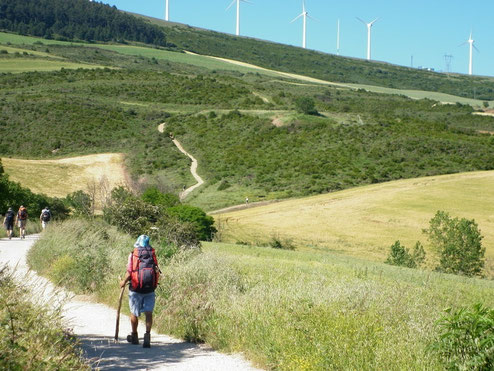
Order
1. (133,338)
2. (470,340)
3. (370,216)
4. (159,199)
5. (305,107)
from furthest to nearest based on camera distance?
(305,107) → (370,216) → (159,199) → (133,338) → (470,340)

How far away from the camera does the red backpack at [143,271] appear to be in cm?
999

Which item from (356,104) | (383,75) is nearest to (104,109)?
(356,104)

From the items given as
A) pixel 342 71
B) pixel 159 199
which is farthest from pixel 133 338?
pixel 342 71

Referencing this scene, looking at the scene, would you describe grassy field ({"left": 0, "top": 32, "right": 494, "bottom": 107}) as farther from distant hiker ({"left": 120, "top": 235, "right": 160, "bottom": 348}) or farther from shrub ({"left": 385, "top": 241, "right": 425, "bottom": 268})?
distant hiker ({"left": 120, "top": 235, "right": 160, "bottom": 348})

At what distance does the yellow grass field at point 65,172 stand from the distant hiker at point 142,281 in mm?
45315

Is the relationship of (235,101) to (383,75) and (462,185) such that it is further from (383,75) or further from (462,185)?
(383,75)

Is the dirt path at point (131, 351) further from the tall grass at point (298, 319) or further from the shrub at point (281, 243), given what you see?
the shrub at point (281, 243)

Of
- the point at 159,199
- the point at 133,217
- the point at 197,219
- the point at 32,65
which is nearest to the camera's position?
the point at 133,217

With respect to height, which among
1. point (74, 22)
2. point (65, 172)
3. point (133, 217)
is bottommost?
point (133, 217)

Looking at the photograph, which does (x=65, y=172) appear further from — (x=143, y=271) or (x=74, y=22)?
(x=74, y=22)

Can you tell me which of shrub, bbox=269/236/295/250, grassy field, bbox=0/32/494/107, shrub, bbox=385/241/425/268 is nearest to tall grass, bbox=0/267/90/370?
shrub, bbox=385/241/425/268

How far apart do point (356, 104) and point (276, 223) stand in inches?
2984

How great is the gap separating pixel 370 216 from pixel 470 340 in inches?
1503

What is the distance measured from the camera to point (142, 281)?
32.7ft
